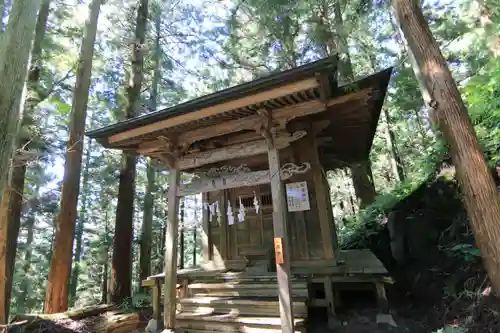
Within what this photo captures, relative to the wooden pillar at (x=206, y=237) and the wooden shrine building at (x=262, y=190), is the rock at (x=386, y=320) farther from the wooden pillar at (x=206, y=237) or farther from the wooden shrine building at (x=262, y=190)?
the wooden pillar at (x=206, y=237)

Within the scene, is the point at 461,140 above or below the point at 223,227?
above

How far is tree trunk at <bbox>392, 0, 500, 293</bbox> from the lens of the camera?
3.73 m

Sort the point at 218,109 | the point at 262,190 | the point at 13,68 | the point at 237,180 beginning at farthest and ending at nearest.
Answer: the point at 262,190 < the point at 237,180 < the point at 218,109 < the point at 13,68

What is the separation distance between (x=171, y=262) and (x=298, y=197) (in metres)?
2.84

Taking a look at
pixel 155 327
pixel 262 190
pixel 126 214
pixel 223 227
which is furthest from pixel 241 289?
pixel 126 214

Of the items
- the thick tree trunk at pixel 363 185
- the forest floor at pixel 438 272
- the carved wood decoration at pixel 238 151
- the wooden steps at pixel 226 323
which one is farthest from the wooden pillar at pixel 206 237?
the thick tree trunk at pixel 363 185

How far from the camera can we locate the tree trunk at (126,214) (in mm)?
8289

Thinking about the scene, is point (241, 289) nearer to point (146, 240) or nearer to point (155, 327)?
point (155, 327)

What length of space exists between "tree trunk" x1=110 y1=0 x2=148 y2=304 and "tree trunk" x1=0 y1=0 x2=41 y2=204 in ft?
19.2

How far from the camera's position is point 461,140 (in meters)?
4.14

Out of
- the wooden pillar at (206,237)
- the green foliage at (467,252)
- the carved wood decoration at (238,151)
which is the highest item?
the carved wood decoration at (238,151)

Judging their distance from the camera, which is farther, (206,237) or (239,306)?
(206,237)

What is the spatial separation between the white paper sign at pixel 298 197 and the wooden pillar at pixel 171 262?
2.33m

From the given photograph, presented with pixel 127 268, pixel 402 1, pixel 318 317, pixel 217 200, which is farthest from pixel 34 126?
pixel 402 1
